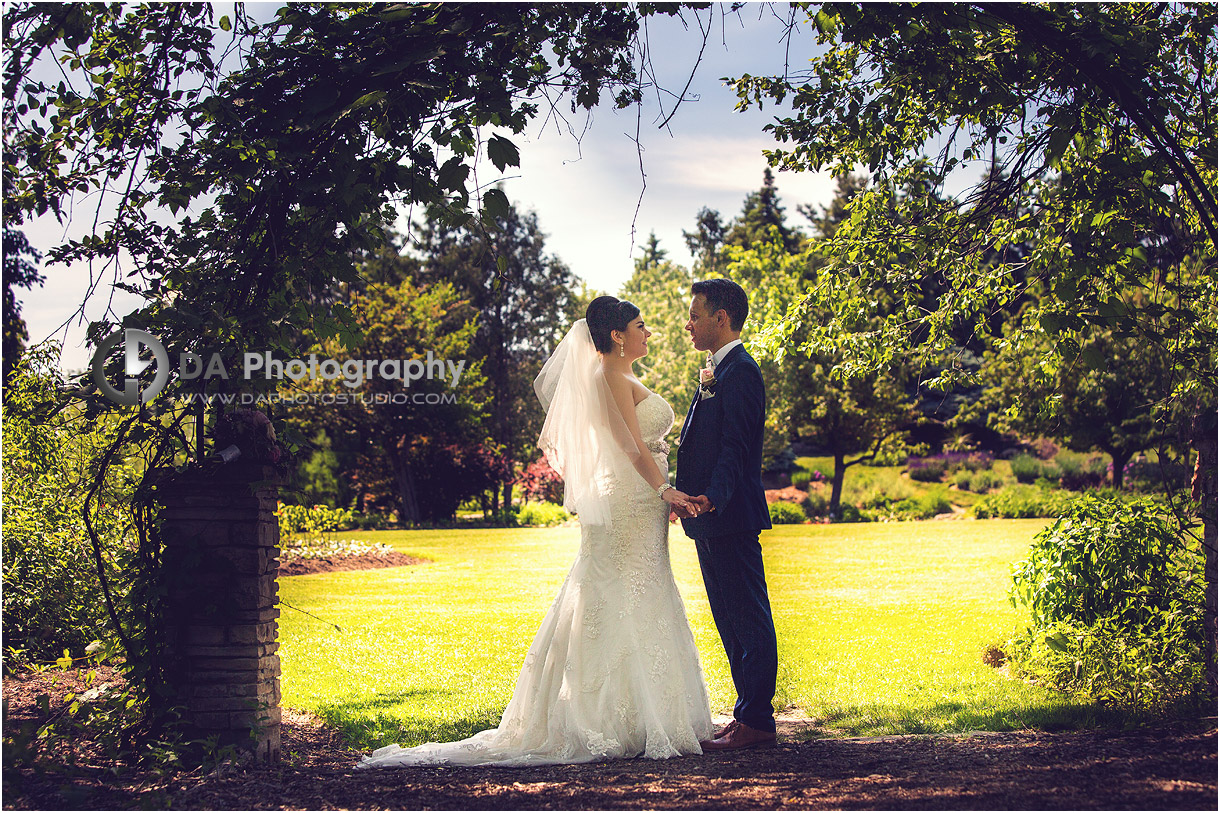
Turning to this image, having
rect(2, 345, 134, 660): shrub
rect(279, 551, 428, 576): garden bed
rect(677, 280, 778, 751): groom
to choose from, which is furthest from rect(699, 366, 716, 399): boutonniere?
rect(279, 551, 428, 576): garden bed

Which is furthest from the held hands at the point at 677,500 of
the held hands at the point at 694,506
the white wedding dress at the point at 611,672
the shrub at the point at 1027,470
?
the shrub at the point at 1027,470

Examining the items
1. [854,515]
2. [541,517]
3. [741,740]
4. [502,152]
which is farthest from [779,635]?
[541,517]

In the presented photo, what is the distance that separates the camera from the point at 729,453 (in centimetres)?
432

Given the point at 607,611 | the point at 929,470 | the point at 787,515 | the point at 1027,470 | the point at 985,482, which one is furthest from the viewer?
the point at 929,470

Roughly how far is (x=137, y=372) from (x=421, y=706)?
291cm

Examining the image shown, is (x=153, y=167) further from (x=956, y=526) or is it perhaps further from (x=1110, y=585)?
(x=956, y=526)

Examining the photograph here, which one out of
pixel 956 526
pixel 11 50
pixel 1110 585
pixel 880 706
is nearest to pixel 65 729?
pixel 11 50

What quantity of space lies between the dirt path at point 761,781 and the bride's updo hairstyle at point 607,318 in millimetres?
2117

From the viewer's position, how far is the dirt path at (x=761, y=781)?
10.6 feet

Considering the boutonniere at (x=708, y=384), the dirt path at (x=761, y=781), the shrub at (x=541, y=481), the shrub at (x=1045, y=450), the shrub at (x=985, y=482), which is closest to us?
the dirt path at (x=761, y=781)

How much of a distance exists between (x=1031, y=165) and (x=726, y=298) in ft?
8.25

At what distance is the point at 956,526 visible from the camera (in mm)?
20203

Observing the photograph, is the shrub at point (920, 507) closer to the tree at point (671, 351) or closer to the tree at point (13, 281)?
the tree at point (671, 351)

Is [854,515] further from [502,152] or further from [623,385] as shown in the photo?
[502,152]
